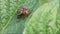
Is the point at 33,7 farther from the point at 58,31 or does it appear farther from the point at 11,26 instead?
the point at 58,31

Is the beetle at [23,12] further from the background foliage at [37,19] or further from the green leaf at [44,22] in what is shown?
the green leaf at [44,22]

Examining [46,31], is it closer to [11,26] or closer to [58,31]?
[58,31]

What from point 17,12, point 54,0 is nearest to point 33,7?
point 17,12

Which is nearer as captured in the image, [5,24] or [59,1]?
[59,1]

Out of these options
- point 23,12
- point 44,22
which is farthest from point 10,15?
point 44,22

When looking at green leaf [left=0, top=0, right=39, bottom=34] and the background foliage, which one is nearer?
the background foliage

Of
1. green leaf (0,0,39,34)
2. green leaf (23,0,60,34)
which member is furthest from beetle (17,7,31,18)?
green leaf (23,0,60,34)

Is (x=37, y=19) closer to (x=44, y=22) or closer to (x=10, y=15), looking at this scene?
(x=44, y=22)

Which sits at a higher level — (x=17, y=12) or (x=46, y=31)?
(x=17, y=12)

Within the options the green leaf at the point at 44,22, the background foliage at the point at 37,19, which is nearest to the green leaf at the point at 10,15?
the background foliage at the point at 37,19

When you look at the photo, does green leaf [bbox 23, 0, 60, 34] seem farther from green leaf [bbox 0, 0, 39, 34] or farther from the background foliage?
green leaf [bbox 0, 0, 39, 34]
